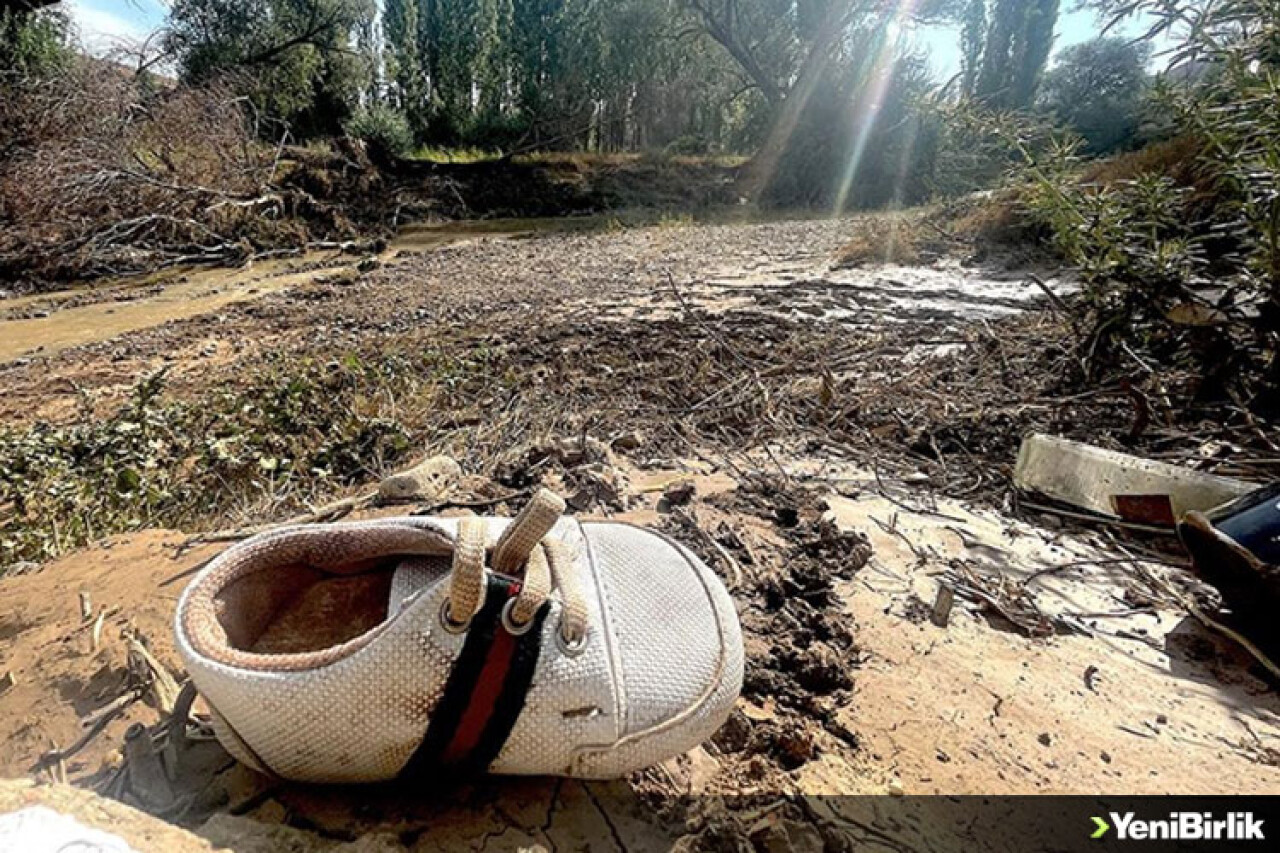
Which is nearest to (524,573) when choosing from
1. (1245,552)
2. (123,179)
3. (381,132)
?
(1245,552)

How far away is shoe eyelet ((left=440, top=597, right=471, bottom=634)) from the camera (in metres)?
0.84

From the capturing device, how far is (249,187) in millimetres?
10492

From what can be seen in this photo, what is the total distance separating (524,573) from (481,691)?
0.50 feet

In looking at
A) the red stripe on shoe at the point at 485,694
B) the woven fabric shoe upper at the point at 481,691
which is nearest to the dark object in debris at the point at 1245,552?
the woven fabric shoe upper at the point at 481,691

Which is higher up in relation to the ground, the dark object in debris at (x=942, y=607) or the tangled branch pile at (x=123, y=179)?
the tangled branch pile at (x=123, y=179)

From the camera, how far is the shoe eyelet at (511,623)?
33.7 inches

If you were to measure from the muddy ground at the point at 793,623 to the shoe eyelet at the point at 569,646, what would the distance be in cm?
23

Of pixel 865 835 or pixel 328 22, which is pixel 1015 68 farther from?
pixel 865 835

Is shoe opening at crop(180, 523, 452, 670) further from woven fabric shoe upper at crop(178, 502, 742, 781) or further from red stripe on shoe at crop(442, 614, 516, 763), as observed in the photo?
red stripe on shoe at crop(442, 614, 516, 763)

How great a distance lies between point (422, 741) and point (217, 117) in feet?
39.8

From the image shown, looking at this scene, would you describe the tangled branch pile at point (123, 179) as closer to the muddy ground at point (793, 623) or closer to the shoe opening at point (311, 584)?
the muddy ground at point (793, 623)

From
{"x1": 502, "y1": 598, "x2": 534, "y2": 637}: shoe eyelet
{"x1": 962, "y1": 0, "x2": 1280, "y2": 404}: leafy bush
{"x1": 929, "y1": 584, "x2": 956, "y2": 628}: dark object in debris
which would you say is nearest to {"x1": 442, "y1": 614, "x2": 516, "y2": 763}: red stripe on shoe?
{"x1": 502, "y1": 598, "x2": 534, "y2": 637}: shoe eyelet

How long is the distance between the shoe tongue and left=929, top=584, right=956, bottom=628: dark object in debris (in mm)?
1057

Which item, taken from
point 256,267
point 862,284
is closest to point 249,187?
point 256,267
